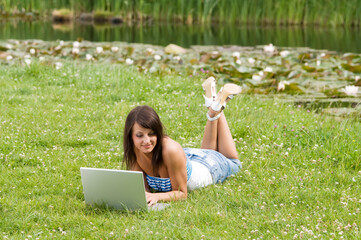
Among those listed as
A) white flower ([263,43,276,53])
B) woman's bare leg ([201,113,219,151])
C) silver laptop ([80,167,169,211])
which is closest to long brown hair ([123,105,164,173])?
silver laptop ([80,167,169,211])

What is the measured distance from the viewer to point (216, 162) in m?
4.59

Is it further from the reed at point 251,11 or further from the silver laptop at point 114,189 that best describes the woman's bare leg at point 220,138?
the reed at point 251,11

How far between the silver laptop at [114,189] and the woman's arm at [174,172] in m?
0.09

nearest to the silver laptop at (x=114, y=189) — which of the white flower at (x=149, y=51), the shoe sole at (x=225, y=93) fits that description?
the shoe sole at (x=225, y=93)

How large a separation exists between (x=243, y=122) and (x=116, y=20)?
49.2 feet

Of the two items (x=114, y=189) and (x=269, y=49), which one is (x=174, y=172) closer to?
(x=114, y=189)

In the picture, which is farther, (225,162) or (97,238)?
(225,162)

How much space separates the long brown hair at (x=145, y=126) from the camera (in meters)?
3.99

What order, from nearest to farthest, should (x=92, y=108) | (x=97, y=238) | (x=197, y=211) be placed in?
(x=97, y=238), (x=197, y=211), (x=92, y=108)

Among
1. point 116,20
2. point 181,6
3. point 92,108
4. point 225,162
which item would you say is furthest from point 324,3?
point 225,162

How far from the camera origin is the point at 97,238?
350 cm

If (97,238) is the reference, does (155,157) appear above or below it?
above

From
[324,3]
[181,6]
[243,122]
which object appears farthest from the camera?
[181,6]

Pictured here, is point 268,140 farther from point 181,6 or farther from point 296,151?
point 181,6
